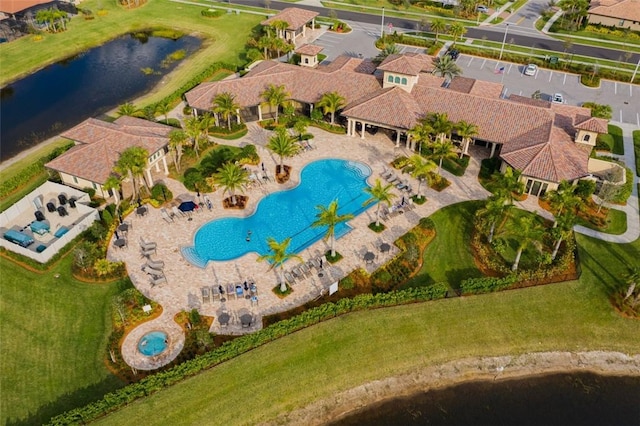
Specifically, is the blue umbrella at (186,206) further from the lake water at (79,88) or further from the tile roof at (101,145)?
the lake water at (79,88)

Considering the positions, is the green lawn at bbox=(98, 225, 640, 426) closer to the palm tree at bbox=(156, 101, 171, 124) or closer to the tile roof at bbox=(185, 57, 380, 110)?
the tile roof at bbox=(185, 57, 380, 110)

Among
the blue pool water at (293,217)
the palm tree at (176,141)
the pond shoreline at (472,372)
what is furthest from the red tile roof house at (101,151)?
the pond shoreline at (472,372)

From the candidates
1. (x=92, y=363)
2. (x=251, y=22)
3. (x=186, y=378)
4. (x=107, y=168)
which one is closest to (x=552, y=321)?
(x=186, y=378)

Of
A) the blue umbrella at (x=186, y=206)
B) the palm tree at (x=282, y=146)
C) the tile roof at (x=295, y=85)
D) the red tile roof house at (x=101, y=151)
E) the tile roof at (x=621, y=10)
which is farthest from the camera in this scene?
the tile roof at (x=621, y=10)

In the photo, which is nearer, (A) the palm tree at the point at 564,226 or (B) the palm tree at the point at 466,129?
(A) the palm tree at the point at 564,226

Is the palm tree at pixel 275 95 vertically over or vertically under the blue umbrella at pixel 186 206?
over

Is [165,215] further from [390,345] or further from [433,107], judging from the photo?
[433,107]

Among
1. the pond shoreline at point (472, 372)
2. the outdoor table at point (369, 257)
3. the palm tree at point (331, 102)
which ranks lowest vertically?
the pond shoreline at point (472, 372)
